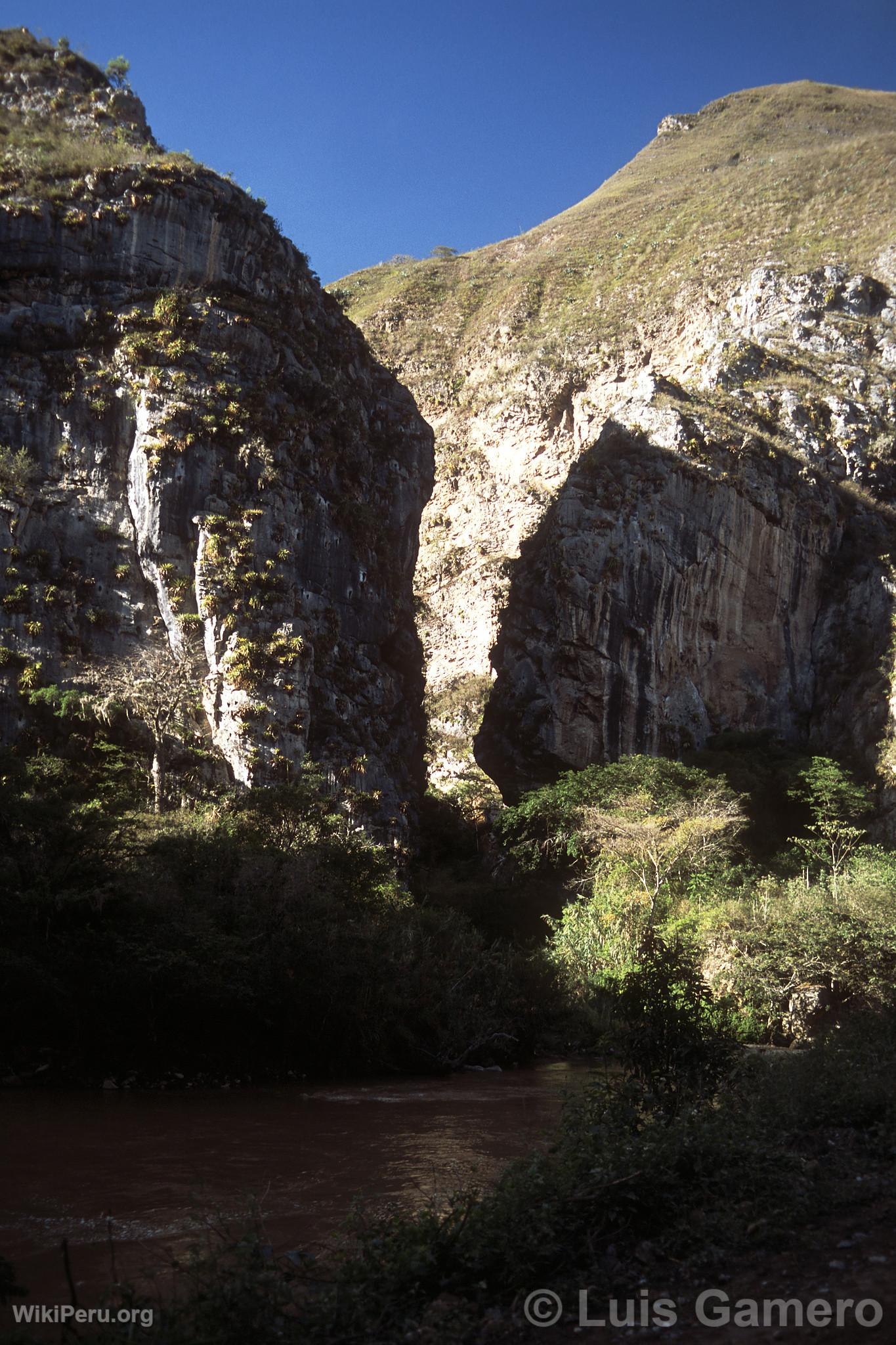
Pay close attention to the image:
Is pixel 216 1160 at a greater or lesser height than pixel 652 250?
lesser

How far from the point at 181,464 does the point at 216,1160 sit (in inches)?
1073

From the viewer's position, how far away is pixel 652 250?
3206 inches

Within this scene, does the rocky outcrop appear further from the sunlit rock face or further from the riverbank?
the riverbank

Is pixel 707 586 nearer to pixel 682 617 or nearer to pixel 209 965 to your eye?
pixel 682 617

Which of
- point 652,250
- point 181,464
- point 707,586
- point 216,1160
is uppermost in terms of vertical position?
point 652,250

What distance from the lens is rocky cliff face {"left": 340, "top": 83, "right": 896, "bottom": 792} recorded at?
165ft

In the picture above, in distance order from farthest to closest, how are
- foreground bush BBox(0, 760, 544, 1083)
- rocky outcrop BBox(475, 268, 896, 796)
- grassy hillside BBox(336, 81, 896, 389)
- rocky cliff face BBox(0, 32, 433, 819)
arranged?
1. grassy hillside BBox(336, 81, 896, 389)
2. rocky outcrop BBox(475, 268, 896, 796)
3. rocky cliff face BBox(0, 32, 433, 819)
4. foreground bush BBox(0, 760, 544, 1083)

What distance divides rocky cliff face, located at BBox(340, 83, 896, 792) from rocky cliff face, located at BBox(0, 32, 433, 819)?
13.2m

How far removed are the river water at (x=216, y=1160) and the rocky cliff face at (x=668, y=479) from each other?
104ft

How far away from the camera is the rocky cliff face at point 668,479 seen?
Result: 50.3m

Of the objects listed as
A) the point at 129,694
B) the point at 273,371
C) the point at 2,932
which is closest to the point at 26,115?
the point at 273,371

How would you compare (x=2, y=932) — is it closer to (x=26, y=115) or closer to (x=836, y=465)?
(x=26, y=115)

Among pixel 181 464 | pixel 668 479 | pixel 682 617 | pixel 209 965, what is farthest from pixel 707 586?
pixel 209 965

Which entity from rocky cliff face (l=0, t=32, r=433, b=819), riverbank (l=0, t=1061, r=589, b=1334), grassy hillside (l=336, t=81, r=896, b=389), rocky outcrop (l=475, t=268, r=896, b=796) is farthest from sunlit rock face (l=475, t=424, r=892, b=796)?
riverbank (l=0, t=1061, r=589, b=1334)
